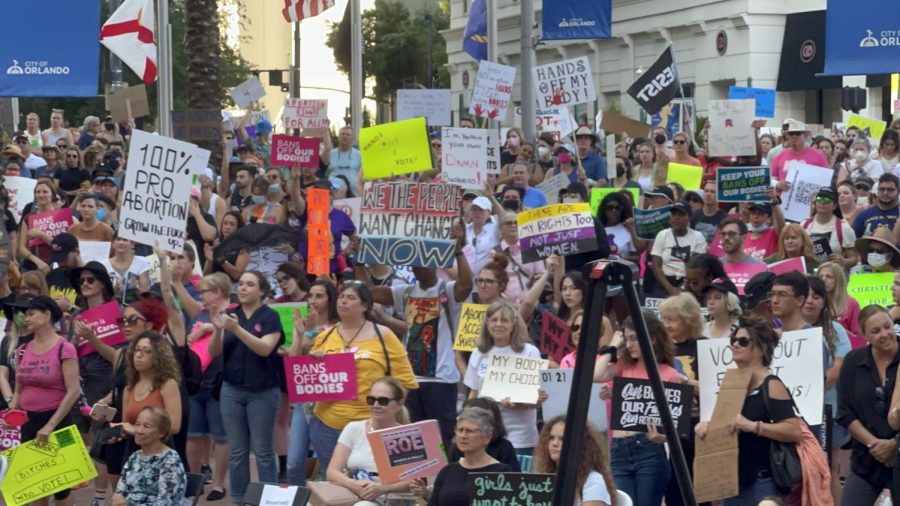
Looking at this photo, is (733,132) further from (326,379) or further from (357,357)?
(326,379)

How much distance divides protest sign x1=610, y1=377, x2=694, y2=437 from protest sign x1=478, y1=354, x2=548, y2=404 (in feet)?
3.85

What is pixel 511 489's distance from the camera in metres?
7.47

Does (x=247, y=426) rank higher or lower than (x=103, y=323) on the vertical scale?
lower

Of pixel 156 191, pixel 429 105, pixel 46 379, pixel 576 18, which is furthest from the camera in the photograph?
pixel 576 18

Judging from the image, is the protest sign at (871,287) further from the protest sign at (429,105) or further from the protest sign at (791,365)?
the protest sign at (429,105)

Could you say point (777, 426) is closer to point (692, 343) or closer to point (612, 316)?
point (692, 343)

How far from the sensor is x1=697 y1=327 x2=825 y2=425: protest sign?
28.3 feet

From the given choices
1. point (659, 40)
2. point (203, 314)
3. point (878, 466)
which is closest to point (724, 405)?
point (878, 466)

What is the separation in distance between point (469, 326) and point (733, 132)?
748 centimetres

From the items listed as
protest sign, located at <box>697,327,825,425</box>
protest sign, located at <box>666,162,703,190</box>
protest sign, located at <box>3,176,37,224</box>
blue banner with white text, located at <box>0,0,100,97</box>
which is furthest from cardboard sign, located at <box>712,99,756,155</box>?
protest sign, located at <box>697,327,825,425</box>

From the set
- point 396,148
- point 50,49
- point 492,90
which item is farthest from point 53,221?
point 492,90

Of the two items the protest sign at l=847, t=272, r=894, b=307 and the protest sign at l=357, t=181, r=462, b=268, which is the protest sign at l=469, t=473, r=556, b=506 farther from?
the protest sign at l=847, t=272, r=894, b=307

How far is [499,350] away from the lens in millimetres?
9992

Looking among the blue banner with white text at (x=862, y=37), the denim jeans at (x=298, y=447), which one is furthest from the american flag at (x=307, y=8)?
the denim jeans at (x=298, y=447)
